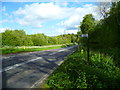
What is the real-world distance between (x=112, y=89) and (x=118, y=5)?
4.14m

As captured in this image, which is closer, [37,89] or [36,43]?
[37,89]

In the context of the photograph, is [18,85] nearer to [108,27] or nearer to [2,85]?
[2,85]

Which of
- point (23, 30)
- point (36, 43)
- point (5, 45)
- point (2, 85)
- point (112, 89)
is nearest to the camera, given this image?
point (112, 89)

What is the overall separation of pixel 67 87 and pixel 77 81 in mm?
578

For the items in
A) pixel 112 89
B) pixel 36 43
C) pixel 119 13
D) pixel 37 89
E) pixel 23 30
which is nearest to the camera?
pixel 119 13

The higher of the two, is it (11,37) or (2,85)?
(11,37)

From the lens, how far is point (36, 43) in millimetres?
56188

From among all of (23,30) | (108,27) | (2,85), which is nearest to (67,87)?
(2,85)

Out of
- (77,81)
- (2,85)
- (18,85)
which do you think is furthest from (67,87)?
(2,85)

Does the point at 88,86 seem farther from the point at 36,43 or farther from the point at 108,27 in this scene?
the point at 36,43

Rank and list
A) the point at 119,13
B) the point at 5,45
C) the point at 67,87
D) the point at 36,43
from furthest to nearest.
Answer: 1. the point at 36,43
2. the point at 5,45
3. the point at 67,87
4. the point at 119,13

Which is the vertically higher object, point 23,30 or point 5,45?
point 23,30

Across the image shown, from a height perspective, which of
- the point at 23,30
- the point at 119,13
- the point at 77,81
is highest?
the point at 23,30

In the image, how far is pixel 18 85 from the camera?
7625 millimetres
